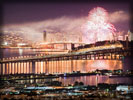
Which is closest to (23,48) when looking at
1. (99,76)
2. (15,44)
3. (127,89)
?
(15,44)

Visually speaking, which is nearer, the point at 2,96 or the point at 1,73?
the point at 2,96

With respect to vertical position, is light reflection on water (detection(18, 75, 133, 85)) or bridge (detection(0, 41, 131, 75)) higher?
bridge (detection(0, 41, 131, 75))

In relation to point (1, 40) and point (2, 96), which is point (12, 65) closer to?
point (1, 40)

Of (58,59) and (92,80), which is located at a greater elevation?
(58,59)

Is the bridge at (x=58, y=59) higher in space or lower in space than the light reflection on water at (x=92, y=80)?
higher

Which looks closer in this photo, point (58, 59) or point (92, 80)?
point (92, 80)

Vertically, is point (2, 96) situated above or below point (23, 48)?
below

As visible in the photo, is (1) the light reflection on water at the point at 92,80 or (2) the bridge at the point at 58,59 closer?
(1) the light reflection on water at the point at 92,80

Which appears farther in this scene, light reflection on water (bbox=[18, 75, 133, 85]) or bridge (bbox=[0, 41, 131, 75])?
bridge (bbox=[0, 41, 131, 75])
